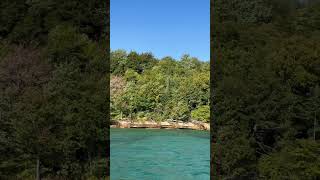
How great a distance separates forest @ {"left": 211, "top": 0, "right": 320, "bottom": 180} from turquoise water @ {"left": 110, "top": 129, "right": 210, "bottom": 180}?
1362mm

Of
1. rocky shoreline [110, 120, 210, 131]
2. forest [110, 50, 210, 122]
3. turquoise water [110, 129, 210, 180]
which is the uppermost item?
forest [110, 50, 210, 122]

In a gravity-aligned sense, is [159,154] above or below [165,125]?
below

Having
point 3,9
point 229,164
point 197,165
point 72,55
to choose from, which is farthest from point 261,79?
point 3,9

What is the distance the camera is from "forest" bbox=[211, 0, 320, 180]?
10781 millimetres

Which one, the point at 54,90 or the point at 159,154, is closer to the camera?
the point at 54,90

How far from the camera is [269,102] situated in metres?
11.1

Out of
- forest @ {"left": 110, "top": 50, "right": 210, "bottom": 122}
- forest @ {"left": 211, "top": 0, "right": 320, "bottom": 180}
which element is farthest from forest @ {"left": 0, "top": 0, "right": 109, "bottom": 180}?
forest @ {"left": 110, "top": 50, "right": 210, "bottom": 122}

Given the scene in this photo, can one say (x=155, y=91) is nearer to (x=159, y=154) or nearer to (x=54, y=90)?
(x=159, y=154)

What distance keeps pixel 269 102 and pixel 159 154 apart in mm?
3870

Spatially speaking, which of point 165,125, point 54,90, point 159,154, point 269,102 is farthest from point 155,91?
point 54,90

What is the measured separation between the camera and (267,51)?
11.7 meters

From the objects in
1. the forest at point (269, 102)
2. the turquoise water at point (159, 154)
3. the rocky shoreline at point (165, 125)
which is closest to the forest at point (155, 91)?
the rocky shoreline at point (165, 125)

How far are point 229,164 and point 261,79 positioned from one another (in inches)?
74.1

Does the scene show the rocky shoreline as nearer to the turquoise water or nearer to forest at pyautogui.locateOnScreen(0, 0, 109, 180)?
the turquoise water
